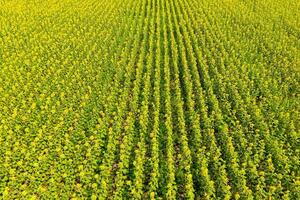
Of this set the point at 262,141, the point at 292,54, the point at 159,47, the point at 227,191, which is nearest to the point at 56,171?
the point at 227,191

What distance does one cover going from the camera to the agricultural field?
8.69 m

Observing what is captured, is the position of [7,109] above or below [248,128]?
above

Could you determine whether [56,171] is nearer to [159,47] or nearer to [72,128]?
[72,128]

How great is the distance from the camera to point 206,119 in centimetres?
1105

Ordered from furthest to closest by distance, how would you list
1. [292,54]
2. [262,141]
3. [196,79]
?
[292,54]
[196,79]
[262,141]

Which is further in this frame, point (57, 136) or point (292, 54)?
point (292, 54)

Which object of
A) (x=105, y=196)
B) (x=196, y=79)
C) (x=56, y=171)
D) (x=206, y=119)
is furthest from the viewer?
(x=196, y=79)

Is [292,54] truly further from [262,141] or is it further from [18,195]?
[18,195]

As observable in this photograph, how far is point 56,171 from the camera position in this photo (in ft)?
29.5

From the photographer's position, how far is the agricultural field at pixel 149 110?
869 centimetres

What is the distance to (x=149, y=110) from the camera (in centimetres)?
1200

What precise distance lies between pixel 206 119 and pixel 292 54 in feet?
29.9

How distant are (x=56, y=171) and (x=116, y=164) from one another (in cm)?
185

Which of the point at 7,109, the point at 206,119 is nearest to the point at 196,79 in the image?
the point at 206,119
